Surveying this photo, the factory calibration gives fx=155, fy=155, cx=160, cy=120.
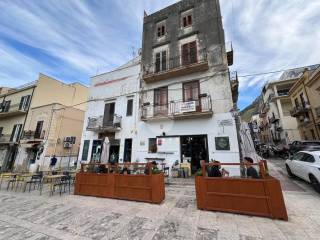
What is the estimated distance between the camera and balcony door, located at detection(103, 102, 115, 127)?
14.1m

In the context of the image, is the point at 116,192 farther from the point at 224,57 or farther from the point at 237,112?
the point at 224,57

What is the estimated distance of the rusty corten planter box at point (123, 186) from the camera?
218 inches

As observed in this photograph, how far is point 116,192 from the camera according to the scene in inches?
240

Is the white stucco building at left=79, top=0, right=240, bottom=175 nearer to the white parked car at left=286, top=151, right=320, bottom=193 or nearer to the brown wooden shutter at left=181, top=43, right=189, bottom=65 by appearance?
the brown wooden shutter at left=181, top=43, right=189, bottom=65

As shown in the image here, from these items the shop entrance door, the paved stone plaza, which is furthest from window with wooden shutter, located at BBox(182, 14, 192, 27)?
the paved stone plaza

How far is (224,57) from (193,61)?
2.23 metres

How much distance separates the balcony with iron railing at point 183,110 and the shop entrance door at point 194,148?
1604 millimetres

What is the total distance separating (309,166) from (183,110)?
6814 millimetres

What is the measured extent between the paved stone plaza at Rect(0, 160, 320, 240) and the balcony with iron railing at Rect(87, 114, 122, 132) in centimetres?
766

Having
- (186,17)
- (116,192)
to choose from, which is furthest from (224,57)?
(116,192)

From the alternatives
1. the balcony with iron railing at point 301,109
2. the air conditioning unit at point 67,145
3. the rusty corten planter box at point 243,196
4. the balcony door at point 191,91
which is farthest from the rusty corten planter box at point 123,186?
the balcony with iron railing at point 301,109

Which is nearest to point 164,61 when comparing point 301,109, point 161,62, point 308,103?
point 161,62

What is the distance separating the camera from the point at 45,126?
17.0m

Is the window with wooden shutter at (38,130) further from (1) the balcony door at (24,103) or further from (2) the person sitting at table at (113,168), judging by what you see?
Result: (2) the person sitting at table at (113,168)
